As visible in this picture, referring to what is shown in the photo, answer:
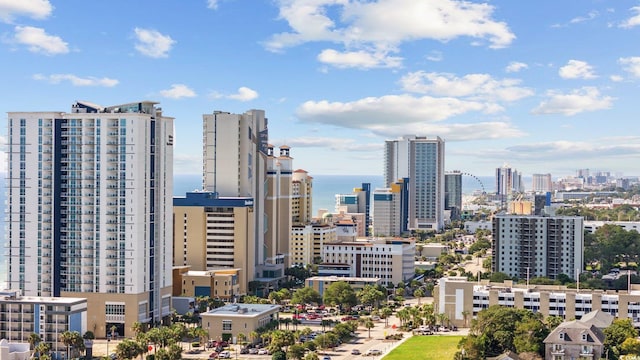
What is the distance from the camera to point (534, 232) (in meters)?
53.7

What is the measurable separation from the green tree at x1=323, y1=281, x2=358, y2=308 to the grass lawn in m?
7.59

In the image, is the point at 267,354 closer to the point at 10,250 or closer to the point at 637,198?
the point at 10,250

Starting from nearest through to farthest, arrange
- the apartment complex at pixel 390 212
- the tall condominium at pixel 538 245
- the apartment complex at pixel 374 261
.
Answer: the tall condominium at pixel 538 245 < the apartment complex at pixel 374 261 < the apartment complex at pixel 390 212

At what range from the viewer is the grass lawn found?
107 ft

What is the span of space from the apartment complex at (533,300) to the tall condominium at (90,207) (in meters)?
14.2

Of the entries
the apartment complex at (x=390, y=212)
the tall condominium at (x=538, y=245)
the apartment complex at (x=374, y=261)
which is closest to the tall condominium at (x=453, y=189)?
the apartment complex at (x=390, y=212)

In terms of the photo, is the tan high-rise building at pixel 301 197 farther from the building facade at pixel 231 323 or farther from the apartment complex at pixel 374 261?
the building facade at pixel 231 323

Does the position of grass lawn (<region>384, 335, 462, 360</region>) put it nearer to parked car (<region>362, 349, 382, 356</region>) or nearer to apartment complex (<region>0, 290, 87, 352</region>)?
parked car (<region>362, 349, 382, 356</region>)

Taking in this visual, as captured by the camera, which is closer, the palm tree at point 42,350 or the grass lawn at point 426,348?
the palm tree at point 42,350

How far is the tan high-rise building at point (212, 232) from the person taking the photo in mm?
50281

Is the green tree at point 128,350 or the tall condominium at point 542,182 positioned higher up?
the tall condominium at point 542,182

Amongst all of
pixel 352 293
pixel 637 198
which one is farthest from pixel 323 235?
pixel 637 198

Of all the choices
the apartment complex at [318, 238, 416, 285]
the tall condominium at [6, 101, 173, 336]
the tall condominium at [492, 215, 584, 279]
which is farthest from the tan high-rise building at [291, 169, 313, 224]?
the tall condominium at [6, 101, 173, 336]

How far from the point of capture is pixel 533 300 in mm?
38906
